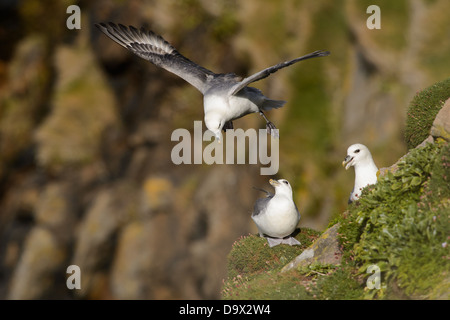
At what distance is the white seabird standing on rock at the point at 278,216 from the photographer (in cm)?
1078

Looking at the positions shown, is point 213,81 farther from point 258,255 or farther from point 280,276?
point 280,276

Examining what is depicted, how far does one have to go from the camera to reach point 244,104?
1120 cm

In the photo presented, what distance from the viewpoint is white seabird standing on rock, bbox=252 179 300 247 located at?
35.4 feet

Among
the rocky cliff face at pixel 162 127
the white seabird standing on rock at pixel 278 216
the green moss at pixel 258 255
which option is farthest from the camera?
the rocky cliff face at pixel 162 127

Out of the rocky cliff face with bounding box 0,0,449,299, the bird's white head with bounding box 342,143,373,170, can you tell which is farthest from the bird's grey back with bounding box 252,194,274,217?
the rocky cliff face with bounding box 0,0,449,299

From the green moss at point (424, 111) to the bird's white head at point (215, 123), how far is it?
152 inches

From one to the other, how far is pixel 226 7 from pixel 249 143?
6.87m

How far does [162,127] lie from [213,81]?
2024 cm

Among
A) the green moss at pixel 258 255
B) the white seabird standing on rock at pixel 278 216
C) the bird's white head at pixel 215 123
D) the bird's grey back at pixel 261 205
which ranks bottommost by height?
the green moss at pixel 258 255

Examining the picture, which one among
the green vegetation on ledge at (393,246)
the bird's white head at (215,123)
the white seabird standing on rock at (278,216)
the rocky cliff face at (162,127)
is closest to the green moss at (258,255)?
the white seabird standing on rock at (278,216)

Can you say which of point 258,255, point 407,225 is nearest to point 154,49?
point 258,255

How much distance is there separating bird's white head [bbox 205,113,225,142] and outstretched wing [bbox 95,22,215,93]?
1723 millimetres

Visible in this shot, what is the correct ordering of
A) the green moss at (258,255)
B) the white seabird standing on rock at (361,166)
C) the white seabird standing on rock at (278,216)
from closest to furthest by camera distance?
the white seabird standing on rock at (361,166), the white seabird standing on rock at (278,216), the green moss at (258,255)

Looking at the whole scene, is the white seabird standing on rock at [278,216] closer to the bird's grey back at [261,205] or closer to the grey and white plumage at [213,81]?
the bird's grey back at [261,205]
